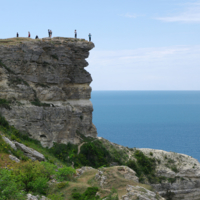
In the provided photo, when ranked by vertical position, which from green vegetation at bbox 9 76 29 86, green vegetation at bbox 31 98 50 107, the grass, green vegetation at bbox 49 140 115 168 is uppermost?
the grass

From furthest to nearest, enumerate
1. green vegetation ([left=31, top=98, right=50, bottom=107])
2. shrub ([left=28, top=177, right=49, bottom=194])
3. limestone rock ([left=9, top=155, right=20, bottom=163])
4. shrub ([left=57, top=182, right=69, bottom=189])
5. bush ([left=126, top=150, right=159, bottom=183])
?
bush ([left=126, top=150, right=159, bottom=183]) < green vegetation ([left=31, top=98, right=50, bottom=107]) < limestone rock ([left=9, top=155, right=20, bottom=163]) < shrub ([left=57, top=182, right=69, bottom=189]) < shrub ([left=28, top=177, right=49, bottom=194])

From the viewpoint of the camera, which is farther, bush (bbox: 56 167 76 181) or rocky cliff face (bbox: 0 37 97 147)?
rocky cliff face (bbox: 0 37 97 147)

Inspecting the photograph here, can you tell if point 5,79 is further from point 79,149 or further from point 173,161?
point 173,161

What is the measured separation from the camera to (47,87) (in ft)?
156

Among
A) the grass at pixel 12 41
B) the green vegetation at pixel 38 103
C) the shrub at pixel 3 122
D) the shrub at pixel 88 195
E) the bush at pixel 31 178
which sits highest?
the grass at pixel 12 41

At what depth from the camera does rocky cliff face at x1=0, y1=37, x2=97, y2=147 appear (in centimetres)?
4341

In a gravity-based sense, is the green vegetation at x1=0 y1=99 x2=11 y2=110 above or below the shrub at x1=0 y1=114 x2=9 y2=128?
above

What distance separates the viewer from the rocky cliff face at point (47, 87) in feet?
142

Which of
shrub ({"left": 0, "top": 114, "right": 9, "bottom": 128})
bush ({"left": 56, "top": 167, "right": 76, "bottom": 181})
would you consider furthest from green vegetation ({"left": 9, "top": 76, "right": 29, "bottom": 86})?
bush ({"left": 56, "top": 167, "right": 76, "bottom": 181})

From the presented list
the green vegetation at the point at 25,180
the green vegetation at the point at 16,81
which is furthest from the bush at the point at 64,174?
the green vegetation at the point at 16,81

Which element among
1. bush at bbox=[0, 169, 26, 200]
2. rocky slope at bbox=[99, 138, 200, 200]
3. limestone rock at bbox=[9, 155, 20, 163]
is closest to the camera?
bush at bbox=[0, 169, 26, 200]

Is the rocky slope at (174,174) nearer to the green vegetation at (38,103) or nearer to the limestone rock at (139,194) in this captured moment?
the green vegetation at (38,103)

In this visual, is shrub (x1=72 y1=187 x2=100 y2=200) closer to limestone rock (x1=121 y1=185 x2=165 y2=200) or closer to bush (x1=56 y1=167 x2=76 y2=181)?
limestone rock (x1=121 y1=185 x2=165 y2=200)

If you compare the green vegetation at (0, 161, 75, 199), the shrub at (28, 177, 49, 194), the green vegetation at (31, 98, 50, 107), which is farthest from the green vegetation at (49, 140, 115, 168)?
the shrub at (28, 177, 49, 194)
